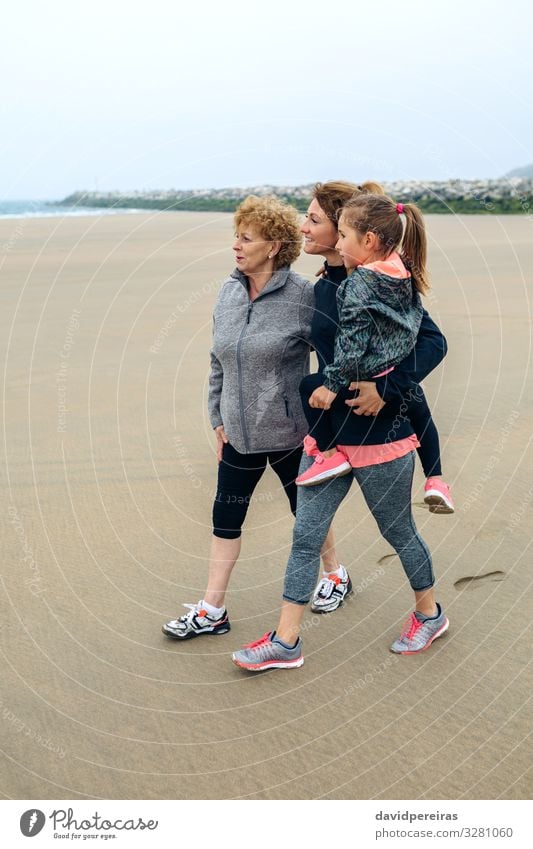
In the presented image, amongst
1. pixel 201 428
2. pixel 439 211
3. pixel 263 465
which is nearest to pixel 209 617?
pixel 263 465

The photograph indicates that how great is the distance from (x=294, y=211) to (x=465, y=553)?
1.96 m

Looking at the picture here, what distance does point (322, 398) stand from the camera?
3566mm

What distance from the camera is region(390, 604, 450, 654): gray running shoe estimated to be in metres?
3.92

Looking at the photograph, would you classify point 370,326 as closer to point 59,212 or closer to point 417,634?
point 417,634

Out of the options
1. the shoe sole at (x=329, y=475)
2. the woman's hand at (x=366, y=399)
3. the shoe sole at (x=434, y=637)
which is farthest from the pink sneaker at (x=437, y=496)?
the shoe sole at (x=434, y=637)

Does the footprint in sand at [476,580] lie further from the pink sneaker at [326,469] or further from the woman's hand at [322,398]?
the woman's hand at [322,398]

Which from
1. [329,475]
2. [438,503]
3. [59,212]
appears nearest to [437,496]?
[438,503]

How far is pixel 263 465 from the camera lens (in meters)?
4.10

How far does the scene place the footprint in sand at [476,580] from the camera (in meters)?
4.49

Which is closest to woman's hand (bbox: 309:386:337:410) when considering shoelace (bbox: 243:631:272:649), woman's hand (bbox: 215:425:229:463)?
woman's hand (bbox: 215:425:229:463)

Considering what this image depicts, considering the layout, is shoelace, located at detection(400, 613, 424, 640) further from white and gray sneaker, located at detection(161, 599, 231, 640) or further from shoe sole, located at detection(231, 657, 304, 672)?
white and gray sneaker, located at detection(161, 599, 231, 640)

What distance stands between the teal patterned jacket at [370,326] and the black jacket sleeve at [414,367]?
41mm

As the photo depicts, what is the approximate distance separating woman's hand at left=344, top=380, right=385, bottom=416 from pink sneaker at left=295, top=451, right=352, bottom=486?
0.22m

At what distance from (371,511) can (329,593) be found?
769mm
